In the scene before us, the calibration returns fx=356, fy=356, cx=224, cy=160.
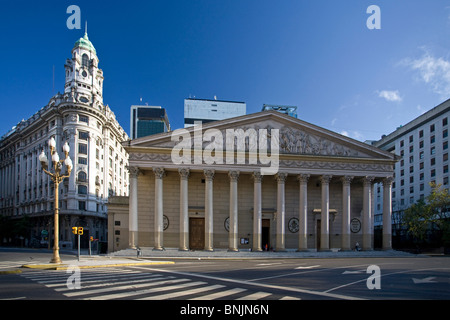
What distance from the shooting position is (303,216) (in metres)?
43.9

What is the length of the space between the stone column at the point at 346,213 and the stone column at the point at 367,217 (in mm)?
2163

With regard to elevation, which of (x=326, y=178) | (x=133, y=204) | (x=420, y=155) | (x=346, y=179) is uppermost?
(x=420, y=155)

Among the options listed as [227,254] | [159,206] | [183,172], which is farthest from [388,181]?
[159,206]

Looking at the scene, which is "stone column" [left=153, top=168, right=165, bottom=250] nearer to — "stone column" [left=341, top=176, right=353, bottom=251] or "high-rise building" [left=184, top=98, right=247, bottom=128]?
"stone column" [left=341, top=176, right=353, bottom=251]

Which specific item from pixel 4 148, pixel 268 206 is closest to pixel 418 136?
pixel 268 206

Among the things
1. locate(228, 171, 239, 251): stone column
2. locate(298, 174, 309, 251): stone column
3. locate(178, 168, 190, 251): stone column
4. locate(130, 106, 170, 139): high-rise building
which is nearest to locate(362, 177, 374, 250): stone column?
locate(298, 174, 309, 251): stone column

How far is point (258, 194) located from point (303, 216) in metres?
6.30

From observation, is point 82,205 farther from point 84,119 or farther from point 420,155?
point 420,155

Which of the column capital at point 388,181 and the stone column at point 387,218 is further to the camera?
the column capital at point 388,181

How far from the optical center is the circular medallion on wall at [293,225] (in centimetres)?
4703

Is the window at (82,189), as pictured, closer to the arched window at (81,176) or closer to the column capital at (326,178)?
the arched window at (81,176)

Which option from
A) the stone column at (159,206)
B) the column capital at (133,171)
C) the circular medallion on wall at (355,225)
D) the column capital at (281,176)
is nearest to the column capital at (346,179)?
the circular medallion on wall at (355,225)

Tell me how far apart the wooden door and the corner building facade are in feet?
0.40
